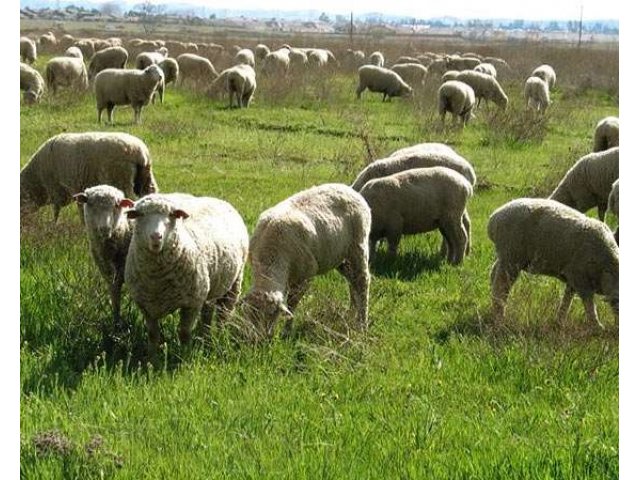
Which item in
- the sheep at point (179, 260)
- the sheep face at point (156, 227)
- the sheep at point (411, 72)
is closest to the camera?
the sheep face at point (156, 227)

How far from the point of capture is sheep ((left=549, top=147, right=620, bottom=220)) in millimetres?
10281

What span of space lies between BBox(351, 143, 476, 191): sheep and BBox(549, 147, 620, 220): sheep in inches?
44.5

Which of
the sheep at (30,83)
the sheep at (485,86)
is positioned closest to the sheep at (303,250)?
the sheep at (30,83)

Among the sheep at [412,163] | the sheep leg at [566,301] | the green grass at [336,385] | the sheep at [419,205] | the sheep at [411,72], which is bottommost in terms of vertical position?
the green grass at [336,385]

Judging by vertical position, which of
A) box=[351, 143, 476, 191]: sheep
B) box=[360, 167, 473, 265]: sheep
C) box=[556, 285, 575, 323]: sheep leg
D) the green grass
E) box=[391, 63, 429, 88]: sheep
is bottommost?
the green grass

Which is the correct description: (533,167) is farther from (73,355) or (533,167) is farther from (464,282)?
(73,355)

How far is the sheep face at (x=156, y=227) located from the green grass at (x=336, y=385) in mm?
800

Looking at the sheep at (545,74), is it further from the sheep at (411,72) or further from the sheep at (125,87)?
the sheep at (125,87)

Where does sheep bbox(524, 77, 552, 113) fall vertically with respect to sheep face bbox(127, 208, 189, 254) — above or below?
above

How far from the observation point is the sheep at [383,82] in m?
28.0

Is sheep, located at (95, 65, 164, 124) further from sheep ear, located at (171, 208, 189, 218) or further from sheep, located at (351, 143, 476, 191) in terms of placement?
sheep ear, located at (171, 208, 189, 218)

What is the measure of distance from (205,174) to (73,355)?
26.0 ft

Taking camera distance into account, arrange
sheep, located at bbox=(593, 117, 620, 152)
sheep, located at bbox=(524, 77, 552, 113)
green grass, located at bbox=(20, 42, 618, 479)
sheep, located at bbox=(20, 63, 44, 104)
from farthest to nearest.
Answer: sheep, located at bbox=(524, 77, 552, 113) → sheep, located at bbox=(20, 63, 44, 104) → sheep, located at bbox=(593, 117, 620, 152) → green grass, located at bbox=(20, 42, 618, 479)

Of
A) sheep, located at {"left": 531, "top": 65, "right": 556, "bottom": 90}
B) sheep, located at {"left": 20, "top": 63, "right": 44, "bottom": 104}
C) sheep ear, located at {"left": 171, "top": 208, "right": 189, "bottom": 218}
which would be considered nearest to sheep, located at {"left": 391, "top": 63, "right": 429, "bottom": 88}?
sheep, located at {"left": 531, "top": 65, "right": 556, "bottom": 90}
